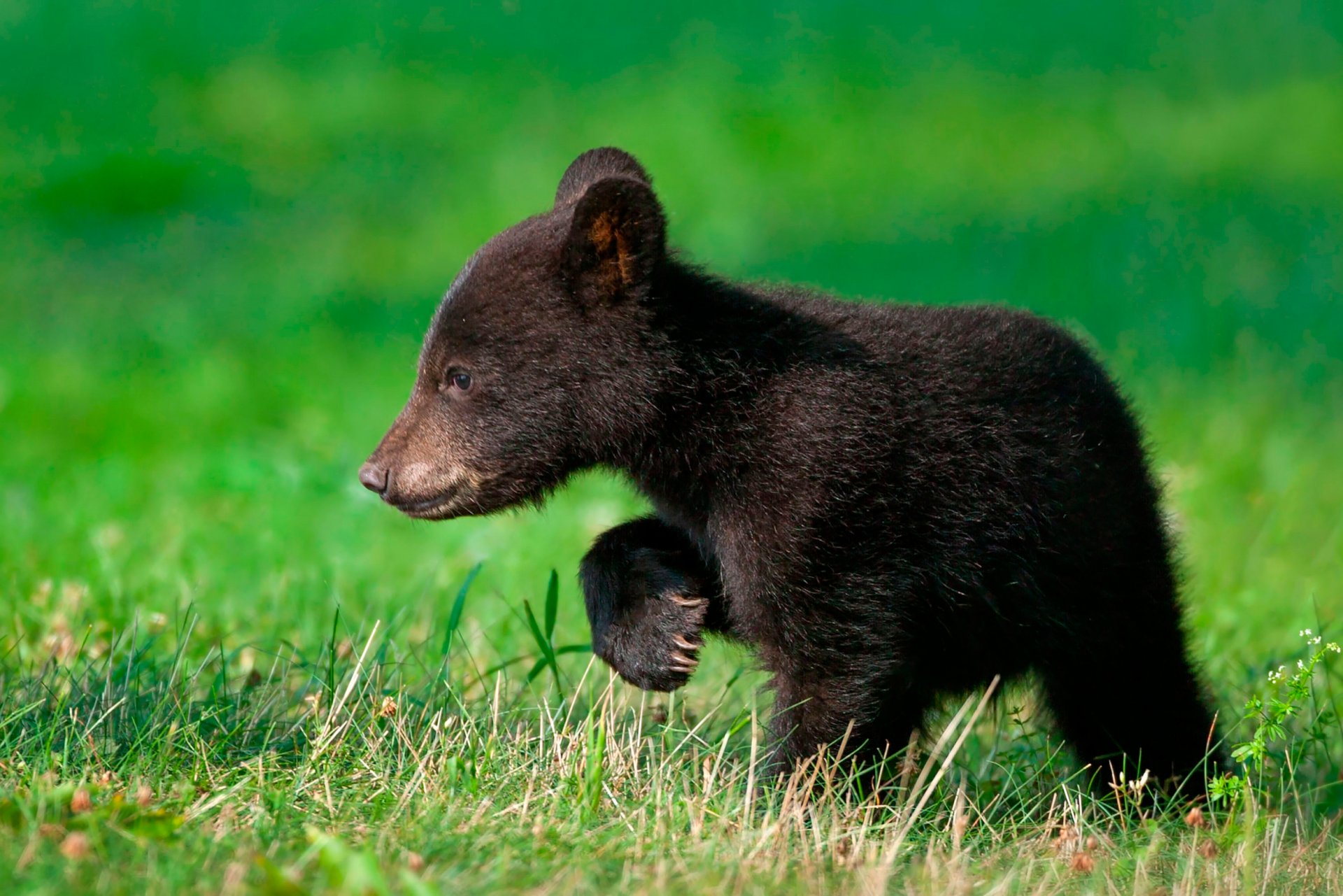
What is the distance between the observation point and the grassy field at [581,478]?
146 inches

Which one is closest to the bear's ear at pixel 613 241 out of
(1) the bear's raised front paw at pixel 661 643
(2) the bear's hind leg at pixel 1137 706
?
(1) the bear's raised front paw at pixel 661 643

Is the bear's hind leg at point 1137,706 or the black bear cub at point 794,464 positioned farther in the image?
the bear's hind leg at point 1137,706

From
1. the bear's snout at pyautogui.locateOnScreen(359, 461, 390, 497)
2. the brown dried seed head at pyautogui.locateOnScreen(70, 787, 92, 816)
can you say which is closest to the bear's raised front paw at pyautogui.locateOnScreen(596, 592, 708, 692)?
the bear's snout at pyautogui.locateOnScreen(359, 461, 390, 497)

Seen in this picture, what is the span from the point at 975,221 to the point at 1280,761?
A: 8.69 meters

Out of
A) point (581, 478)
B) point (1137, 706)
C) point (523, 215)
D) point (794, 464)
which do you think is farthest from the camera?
point (523, 215)

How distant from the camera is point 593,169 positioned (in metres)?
5.16

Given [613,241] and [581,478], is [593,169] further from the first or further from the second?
[581,478]

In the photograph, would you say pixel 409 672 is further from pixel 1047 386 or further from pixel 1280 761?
pixel 1280 761

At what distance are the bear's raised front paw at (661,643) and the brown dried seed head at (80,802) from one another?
64.6 inches

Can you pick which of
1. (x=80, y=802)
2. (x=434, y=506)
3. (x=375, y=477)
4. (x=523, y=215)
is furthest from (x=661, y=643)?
(x=523, y=215)

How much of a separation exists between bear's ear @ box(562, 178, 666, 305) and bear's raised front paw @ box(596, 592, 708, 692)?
92cm

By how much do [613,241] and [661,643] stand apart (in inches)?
45.8

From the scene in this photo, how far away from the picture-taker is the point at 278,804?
3510mm

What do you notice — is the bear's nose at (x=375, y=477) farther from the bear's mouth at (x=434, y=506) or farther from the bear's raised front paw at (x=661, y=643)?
the bear's raised front paw at (x=661, y=643)
